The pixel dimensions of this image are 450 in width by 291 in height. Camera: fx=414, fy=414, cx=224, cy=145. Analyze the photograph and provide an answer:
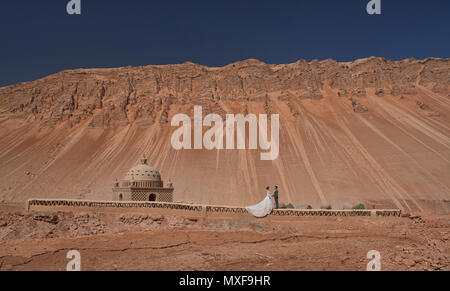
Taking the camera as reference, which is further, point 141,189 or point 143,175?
point 143,175

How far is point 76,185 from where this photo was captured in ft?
137

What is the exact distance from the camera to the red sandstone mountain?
4000 centimetres

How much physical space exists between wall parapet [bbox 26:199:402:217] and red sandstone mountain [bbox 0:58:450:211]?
20.6 metres

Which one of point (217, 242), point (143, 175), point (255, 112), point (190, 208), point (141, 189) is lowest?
point (217, 242)

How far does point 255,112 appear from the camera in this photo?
5488 centimetres

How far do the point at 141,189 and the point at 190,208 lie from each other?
716 cm

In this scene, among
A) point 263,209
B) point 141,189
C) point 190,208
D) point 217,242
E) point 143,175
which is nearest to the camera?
point 217,242

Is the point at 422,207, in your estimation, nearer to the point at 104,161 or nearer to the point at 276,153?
the point at 276,153

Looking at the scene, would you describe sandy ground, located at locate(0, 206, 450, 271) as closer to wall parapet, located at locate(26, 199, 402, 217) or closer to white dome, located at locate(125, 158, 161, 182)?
wall parapet, located at locate(26, 199, 402, 217)

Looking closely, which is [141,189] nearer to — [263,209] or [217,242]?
[263,209]

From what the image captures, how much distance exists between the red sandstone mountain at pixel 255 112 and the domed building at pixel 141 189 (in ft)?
47.2

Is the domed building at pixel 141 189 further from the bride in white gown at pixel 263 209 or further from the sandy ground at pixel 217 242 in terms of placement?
the bride in white gown at pixel 263 209

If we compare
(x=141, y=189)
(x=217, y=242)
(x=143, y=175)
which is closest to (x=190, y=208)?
(x=217, y=242)
